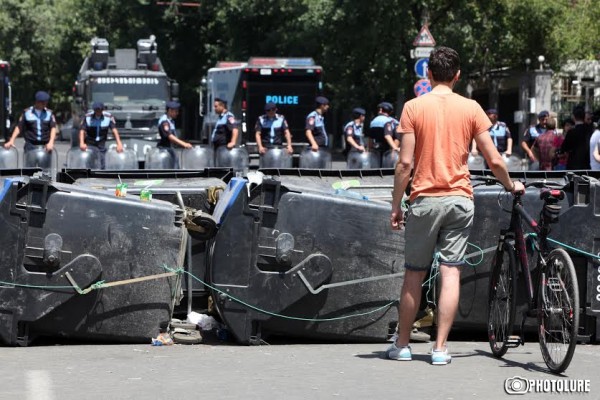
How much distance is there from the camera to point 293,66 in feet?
112

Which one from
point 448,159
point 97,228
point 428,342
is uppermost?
point 448,159

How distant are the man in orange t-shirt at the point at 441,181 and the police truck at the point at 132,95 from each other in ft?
76.1

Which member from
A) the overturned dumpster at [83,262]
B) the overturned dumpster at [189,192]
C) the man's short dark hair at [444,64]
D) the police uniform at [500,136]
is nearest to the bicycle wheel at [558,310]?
the man's short dark hair at [444,64]

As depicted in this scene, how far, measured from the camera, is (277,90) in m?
A: 34.6

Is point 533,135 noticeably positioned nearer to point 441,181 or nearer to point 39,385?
point 441,181

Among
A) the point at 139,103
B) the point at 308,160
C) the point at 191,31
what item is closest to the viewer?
the point at 308,160

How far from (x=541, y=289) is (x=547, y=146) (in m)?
12.3

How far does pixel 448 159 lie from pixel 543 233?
2.29 feet

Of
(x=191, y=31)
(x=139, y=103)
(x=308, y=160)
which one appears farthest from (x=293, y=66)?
(x=191, y=31)

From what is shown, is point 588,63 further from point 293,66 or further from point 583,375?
point 583,375

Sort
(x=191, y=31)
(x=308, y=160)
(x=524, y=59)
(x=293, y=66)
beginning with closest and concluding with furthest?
(x=308, y=160) → (x=293, y=66) → (x=524, y=59) → (x=191, y=31)

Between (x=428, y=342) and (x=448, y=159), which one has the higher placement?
(x=448, y=159)

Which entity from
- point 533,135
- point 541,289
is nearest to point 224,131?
point 533,135

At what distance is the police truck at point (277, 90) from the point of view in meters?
34.0
